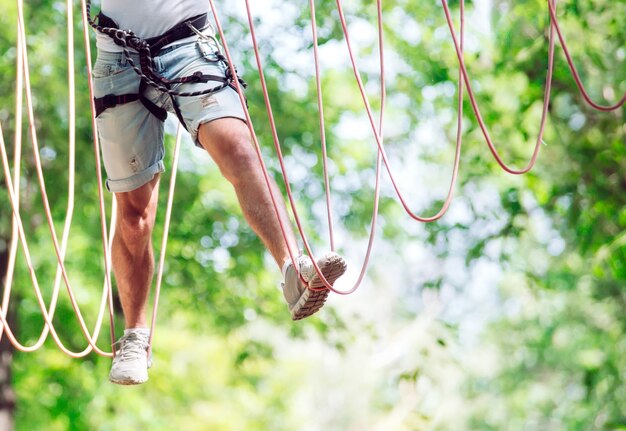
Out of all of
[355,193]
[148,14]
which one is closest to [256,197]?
[148,14]

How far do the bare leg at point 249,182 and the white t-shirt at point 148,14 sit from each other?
38 cm

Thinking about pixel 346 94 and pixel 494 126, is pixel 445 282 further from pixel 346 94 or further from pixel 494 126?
pixel 346 94

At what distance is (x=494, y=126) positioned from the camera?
26.1ft

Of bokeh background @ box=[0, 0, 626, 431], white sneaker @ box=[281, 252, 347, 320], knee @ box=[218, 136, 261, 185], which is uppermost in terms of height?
knee @ box=[218, 136, 261, 185]

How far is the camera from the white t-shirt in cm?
287

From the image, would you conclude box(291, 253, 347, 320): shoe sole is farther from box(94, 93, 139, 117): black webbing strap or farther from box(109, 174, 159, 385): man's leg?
box(94, 93, 139, 117): black webbing strap

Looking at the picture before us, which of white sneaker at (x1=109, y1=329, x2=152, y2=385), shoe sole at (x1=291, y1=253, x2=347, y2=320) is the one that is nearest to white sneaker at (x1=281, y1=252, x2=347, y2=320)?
shoe sole at (x1=291, y1=253, x2=347, y2=320)

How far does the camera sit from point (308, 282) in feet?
8.48

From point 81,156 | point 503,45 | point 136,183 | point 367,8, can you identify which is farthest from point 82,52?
point 136,183

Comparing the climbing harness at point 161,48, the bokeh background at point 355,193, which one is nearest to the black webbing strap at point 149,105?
the climbing harness at point 161,48

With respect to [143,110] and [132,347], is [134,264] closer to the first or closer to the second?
[132,347]

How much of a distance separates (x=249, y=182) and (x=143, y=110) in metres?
0.52

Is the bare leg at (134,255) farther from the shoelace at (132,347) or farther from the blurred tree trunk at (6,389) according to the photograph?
the blurred tree trunk at (6,389)

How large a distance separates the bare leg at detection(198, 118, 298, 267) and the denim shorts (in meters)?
0.06
